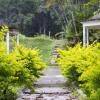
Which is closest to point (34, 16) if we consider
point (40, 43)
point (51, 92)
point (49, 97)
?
point (40, 43)

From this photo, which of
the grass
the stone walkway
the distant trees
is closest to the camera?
the stone walkway

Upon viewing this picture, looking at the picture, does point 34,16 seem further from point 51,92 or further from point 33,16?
point 51,92

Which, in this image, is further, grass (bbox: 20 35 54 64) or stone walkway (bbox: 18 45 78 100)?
grass (bbox: 20 35 54 64)

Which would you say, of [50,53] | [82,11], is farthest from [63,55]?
[82,11]

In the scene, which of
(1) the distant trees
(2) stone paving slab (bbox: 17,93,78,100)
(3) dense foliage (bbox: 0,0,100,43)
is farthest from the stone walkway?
(1) the distant trees

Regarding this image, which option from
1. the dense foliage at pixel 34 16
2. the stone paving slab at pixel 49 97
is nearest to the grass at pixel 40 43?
the dense foliage at pixel 34 16

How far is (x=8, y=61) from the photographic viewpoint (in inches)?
386

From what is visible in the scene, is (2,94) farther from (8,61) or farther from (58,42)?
(58,42)

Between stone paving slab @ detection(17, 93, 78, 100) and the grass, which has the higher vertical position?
stone paving slab @ detection(17, 93, 78, 100)

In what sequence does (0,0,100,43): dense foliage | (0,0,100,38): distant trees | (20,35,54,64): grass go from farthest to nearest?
1. (0,0,100,38): distant trees
2. (0,0,100,43): dense foliage
3. (20,35,54,64): grass

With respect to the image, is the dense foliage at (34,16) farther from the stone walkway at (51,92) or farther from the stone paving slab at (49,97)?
the stone paving slab at (49,97)

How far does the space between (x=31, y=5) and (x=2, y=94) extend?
145 feet

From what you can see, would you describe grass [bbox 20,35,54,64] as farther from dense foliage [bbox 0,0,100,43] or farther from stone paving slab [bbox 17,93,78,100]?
stone paving slab [bbox 17,93,78,100]

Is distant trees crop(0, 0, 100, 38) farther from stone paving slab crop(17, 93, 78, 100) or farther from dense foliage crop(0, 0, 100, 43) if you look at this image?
stone paving slab crop(17, 93, 78, 100)
